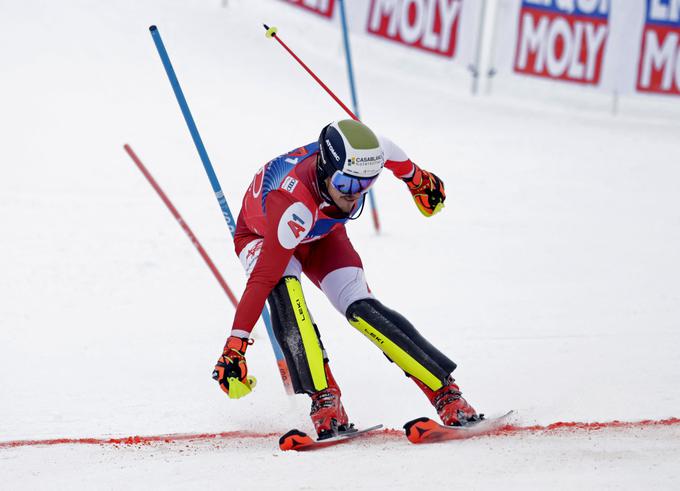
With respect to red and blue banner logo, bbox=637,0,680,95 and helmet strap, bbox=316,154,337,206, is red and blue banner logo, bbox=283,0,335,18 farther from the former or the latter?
helmet strap, bbox=316,154,337,206

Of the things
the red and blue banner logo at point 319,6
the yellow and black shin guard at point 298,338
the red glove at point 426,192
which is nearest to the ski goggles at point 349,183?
the yellow and black shin guard at point 298,338

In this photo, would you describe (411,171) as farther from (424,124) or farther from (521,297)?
(424,124)

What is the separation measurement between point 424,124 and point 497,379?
6.94 m

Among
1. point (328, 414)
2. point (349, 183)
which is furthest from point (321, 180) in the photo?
point (328, 414)

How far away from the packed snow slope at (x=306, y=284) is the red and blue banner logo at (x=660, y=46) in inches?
18.8

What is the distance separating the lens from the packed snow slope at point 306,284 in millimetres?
3734

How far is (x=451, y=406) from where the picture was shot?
4.02 meters

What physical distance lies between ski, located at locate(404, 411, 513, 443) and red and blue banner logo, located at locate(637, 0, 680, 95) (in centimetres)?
923

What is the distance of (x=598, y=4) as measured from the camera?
38.7ft

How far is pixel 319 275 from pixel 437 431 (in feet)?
3.14

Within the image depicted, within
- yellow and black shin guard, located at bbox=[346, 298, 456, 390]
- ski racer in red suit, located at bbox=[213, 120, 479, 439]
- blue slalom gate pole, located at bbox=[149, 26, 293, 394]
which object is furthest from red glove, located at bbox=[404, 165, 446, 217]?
blue slalom gate pole, located at bbox=[149, 26, 293, 394]

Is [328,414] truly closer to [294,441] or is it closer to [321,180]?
[294,441]

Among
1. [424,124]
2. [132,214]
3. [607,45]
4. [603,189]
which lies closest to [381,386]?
[132,214]

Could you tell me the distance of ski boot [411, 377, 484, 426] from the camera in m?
3.99
